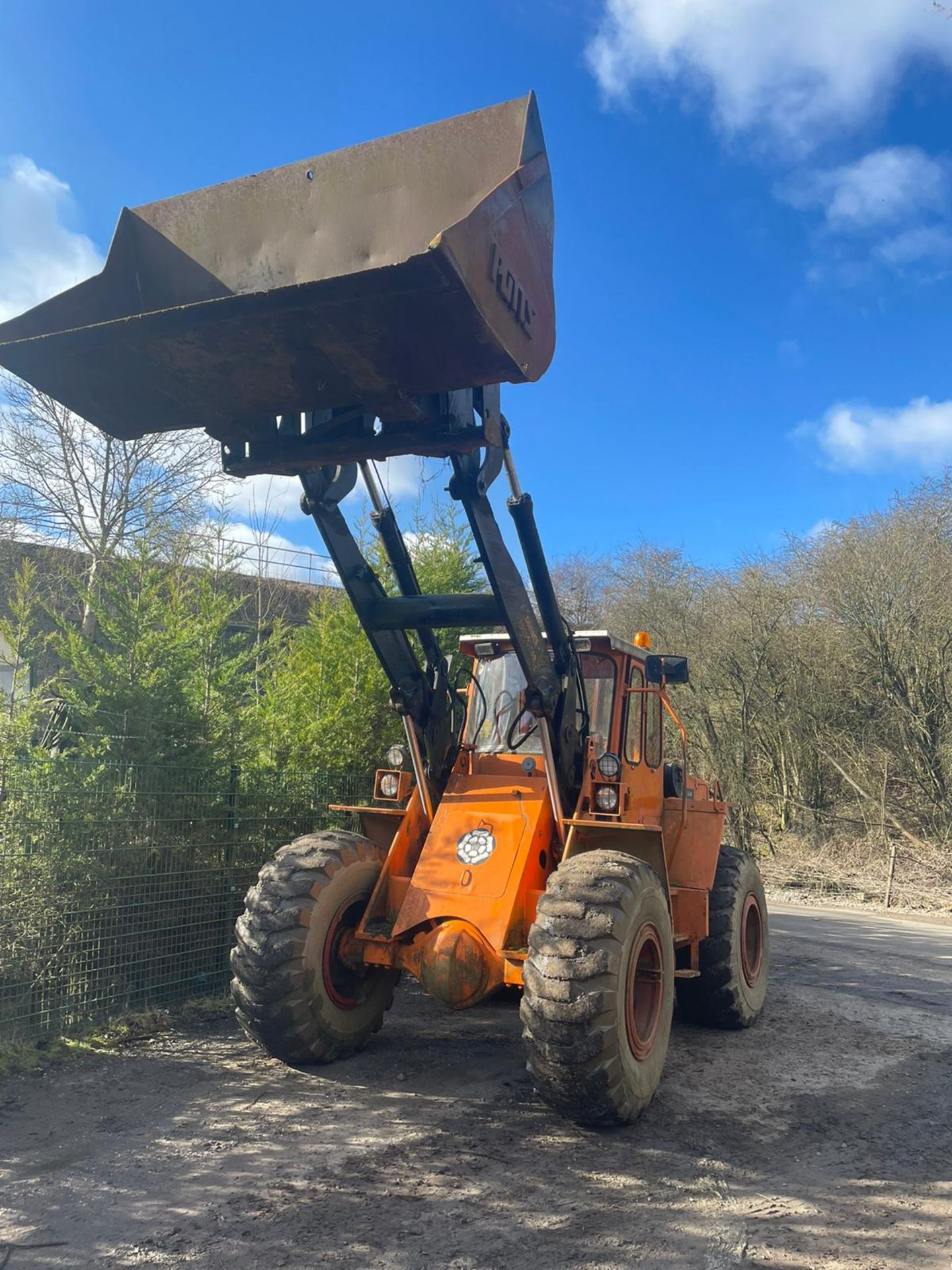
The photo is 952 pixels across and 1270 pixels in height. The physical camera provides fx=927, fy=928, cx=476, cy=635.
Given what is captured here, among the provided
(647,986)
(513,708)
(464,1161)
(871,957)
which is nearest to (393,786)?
(513,708)

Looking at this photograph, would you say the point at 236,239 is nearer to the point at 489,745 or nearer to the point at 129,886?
the point at 489,745

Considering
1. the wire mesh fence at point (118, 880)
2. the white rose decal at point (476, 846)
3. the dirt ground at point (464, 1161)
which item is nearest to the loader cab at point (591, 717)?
the white rose decal at point (476, 846)

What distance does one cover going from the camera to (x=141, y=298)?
4.36 meters

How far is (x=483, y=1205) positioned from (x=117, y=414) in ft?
12.8

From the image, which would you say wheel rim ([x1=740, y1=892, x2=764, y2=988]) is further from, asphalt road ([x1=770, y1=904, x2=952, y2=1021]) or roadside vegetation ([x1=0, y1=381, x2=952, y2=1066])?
roadside vegetation ([x1=0, y1=381, x2=952, y2=1066])

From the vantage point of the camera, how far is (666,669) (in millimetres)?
6426

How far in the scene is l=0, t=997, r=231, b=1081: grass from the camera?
5312mm

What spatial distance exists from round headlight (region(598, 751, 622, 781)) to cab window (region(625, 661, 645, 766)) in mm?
577

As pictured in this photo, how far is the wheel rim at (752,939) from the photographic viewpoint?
22.9ft

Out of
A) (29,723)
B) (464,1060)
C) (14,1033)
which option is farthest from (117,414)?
(464,1060)

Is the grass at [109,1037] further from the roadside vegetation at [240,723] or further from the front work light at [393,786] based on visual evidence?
the front work light at [393,786]

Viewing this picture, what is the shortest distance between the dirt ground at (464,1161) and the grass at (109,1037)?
14 cm

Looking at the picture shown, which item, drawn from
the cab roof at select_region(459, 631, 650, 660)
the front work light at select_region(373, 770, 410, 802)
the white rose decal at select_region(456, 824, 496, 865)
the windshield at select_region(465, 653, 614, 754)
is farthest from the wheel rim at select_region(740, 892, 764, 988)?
the front work light at select_region(373, 770, 410, 802)

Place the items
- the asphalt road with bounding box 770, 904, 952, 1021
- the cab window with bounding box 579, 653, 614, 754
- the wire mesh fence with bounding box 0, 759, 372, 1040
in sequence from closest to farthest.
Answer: the wire mesh fence with bounding box 0, 759, 372, 1040 < the cab window with bounding box 579, 653, 614, 754 < the asphalt road with bounding box 770, 904, 952, 1021
